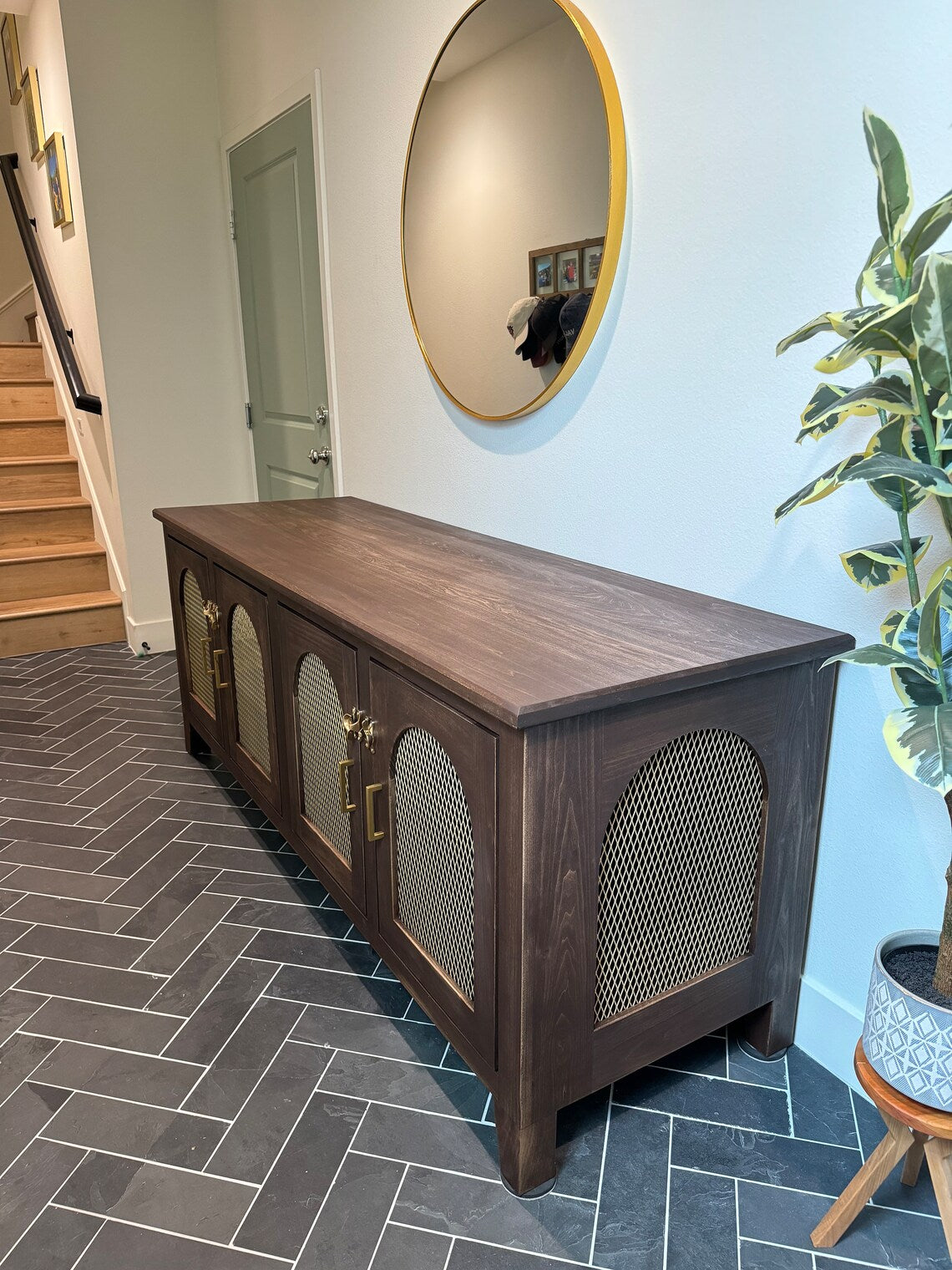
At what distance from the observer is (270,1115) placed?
157cm

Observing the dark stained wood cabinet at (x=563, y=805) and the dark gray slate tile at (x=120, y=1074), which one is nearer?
the dark stained wood cabinet at (x=563, y=805)

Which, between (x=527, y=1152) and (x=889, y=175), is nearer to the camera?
(x=889, y=175)

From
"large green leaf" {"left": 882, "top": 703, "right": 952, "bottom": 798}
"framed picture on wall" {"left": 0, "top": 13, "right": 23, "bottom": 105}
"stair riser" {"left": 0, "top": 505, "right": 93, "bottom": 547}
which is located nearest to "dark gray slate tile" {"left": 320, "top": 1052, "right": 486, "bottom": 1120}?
"large green leaf" {"left": 882, "top": 703, "right": 952, "bottom": 798}

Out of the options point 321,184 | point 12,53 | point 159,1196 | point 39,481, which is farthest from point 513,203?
point 12,53

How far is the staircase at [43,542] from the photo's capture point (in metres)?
4.12

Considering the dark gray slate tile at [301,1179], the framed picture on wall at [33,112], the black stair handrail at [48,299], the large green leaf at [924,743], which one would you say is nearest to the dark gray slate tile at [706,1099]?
the dark gray slate tile at [301,1179]

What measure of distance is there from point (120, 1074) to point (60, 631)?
114 inches

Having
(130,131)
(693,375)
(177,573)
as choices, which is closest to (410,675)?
(693,375)

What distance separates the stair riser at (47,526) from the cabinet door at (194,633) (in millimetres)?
1994

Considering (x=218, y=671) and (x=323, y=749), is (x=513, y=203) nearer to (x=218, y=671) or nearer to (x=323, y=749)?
(x=323, y=749)

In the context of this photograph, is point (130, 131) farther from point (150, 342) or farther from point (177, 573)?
point (177, 573)

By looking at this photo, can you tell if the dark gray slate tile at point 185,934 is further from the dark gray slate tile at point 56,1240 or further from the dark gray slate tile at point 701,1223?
the dark gray slate tile at point 701,1223

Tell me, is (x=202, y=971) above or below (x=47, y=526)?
below

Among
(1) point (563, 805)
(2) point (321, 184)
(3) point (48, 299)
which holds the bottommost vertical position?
(1) point (563, 805)
